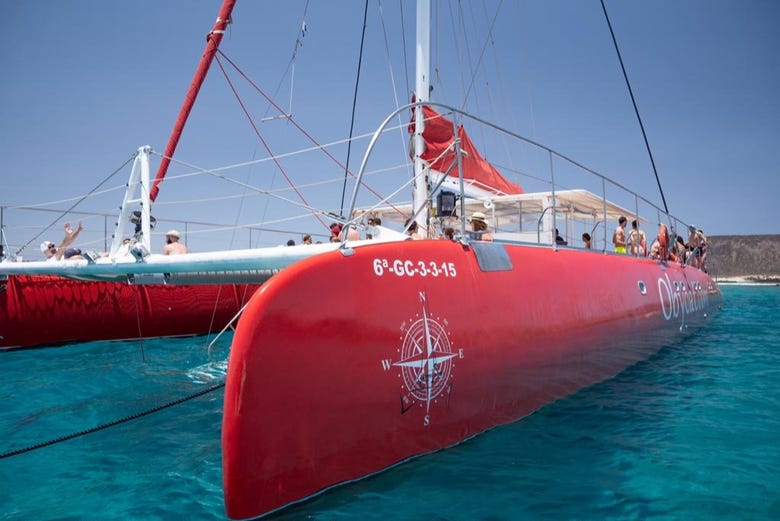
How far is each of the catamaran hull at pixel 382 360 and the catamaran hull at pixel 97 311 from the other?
7.49m

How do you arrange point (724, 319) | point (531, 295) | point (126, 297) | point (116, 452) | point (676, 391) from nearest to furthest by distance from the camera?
point (116, 452) → point (531, 295) → point (676, 391) → point (126, 297) → point (724, 319)

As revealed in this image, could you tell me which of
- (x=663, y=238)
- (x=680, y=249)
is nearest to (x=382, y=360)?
(x=663, y=238)

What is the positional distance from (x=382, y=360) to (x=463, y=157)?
650cm

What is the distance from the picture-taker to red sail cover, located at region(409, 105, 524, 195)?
805 centimetres

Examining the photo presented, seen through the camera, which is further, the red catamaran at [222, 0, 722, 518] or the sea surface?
the sea surface

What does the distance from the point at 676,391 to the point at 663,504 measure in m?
3.18

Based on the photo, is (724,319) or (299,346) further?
(724,319)

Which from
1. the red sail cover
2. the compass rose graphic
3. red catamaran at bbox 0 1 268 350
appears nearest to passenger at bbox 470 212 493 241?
the red sail cover

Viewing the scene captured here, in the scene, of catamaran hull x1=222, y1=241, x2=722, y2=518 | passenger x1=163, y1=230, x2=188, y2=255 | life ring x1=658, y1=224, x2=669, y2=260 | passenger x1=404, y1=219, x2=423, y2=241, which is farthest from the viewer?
life ring x1=658, y1=224, x2=669, y2=260

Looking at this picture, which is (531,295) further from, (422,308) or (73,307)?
(73,307)

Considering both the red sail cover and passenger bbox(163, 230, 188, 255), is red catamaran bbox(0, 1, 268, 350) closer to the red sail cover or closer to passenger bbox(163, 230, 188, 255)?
passenger bbox(163, 230, 188, 255)

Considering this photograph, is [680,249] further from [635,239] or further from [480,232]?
[480,232]

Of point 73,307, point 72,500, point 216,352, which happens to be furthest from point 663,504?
point 73,307

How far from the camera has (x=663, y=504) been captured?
10.6ft
